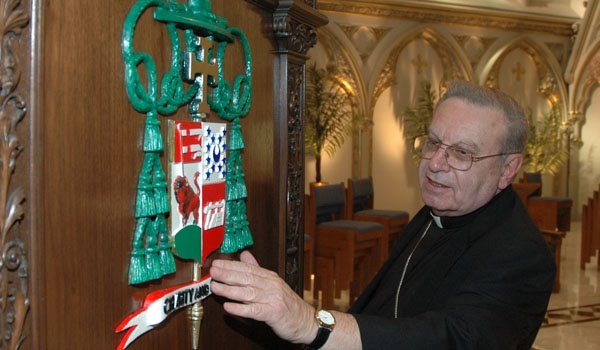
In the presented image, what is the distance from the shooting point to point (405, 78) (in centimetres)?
1125

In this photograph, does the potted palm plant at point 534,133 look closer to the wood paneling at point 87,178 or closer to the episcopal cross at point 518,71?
the episcopal cross at point 518,71

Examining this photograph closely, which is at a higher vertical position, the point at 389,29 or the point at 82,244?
the point at 389,29

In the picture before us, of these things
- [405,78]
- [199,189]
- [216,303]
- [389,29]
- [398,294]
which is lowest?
[398,294]

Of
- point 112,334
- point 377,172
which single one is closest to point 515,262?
point 112,334

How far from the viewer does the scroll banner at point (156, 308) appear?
1.09 meters

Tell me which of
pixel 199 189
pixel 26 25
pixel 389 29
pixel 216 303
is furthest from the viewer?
pixel 389 29

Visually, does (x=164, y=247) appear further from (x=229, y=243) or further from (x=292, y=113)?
(x=292, y=113)

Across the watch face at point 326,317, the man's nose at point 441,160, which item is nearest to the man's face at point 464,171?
the man's nose at point 441,160

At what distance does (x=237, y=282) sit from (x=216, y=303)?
165 millimetres

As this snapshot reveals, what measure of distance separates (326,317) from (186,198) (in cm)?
47

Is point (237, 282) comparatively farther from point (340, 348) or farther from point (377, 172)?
point (377, 172)

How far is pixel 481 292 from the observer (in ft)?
5.36

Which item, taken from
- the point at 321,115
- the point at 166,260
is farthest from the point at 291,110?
the point at 321,115

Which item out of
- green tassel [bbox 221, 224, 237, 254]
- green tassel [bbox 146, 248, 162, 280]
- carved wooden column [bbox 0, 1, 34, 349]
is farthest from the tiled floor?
carved wooden column [bbox 0, 1, 34, 349]
